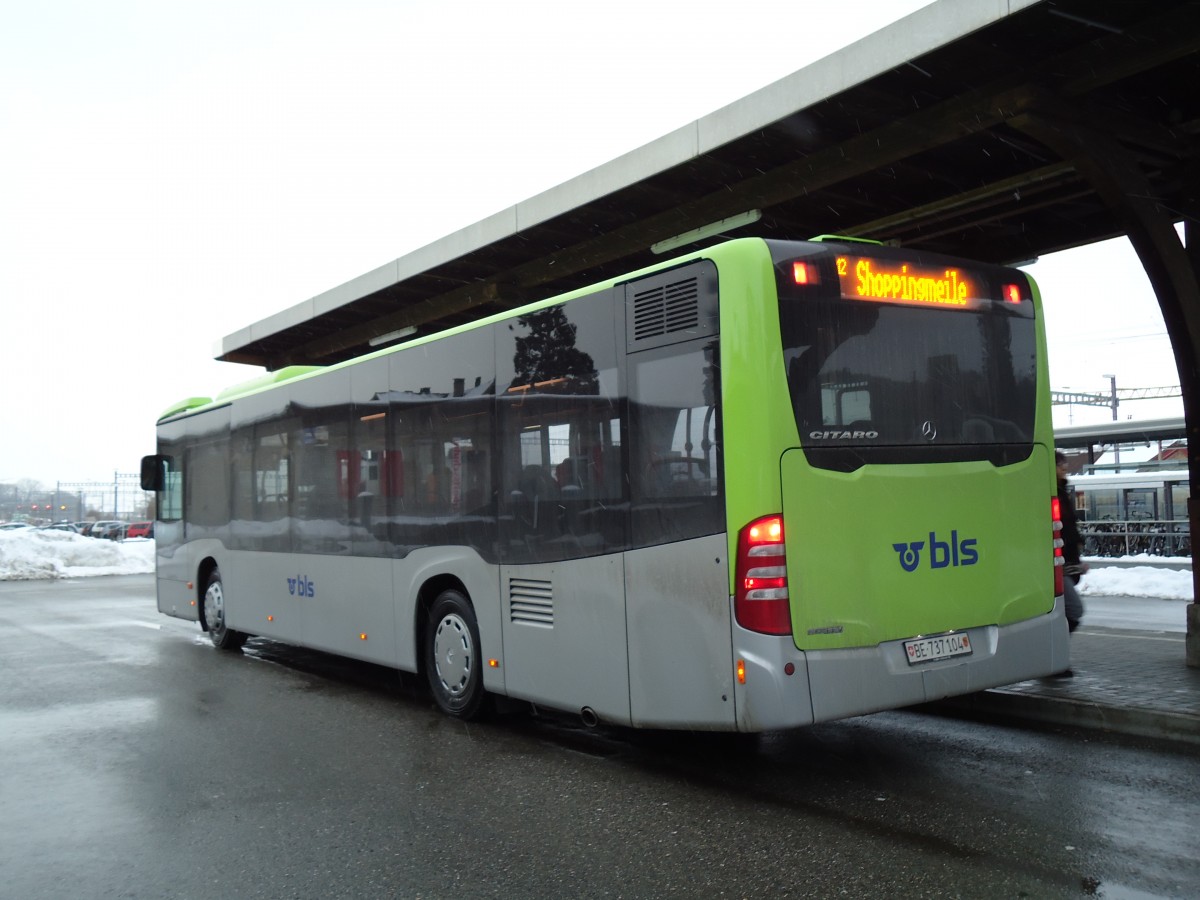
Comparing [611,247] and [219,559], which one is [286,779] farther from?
[611,247]

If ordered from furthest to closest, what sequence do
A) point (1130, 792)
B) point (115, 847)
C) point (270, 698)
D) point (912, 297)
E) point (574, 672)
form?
point (270, 698) → point (574, 672) → point (912, 297) → point (1130, 792) → point (115, 847)

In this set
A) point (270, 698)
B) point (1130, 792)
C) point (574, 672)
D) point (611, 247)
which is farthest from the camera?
point (611, 247)

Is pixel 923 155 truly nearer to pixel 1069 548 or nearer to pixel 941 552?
pixel 1069 548

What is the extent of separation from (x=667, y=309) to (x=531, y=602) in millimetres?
2271

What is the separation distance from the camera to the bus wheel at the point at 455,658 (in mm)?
8070

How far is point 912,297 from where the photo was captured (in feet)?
20.9

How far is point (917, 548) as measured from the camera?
6.16 meters

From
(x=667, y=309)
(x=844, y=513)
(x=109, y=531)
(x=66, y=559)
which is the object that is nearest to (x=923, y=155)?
(x=667, y=309)

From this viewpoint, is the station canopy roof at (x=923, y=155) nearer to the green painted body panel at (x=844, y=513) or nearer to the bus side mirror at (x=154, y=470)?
the green painted body panel at (x=844, y=513)

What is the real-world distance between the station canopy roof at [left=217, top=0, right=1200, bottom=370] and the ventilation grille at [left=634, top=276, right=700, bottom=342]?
9.58ft

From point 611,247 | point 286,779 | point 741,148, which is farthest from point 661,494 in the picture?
point 611,247

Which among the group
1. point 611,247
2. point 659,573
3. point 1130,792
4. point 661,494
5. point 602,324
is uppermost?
point 611,247

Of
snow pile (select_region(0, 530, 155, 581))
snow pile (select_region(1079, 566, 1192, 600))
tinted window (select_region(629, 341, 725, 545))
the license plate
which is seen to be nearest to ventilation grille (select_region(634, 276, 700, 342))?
tinted window (select_region(629, 341, 725, 545))

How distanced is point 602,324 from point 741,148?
3625mm
